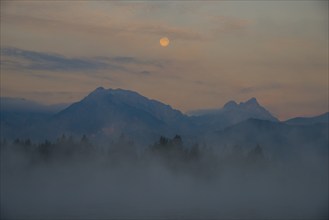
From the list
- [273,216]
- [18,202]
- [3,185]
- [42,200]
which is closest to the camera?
[273,216]

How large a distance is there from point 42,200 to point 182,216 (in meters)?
47.2

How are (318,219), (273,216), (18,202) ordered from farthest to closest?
(18,202), (273,216), (318,219)

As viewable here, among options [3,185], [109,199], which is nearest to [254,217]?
[109,199]

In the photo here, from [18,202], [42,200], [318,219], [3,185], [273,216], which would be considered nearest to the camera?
[318,219]

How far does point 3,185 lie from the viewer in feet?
632

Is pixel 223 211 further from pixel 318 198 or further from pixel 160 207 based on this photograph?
pixel 318 198

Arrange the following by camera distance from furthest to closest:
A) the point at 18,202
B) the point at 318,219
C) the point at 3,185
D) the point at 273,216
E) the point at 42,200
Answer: the point at 3,185, the point at 42,200, the point at 18,202, the point at 273,216, the point at 318,219

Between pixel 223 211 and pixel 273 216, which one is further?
pixel 223 211

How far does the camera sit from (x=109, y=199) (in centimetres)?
19325

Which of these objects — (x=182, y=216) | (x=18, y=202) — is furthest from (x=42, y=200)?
(x=182, y=216)

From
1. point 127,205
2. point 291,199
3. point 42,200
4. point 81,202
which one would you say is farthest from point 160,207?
point 291,199

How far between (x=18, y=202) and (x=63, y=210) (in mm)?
17378

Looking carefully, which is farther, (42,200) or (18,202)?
(42,200)

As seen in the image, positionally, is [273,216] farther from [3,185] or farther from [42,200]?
[3,185]
